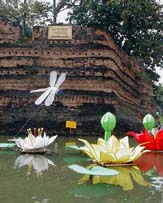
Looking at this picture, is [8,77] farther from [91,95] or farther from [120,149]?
[120,149]

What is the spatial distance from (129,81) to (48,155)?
10.1m

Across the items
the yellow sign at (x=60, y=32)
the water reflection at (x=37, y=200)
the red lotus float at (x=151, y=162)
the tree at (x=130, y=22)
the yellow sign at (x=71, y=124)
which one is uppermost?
the tree at (x=130, y=22)

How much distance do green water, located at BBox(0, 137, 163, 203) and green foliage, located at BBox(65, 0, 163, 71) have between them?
38.6ft

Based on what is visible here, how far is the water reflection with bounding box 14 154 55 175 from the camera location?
20.6 feet

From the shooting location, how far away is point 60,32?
14438 millimetres

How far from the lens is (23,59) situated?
14562 mm

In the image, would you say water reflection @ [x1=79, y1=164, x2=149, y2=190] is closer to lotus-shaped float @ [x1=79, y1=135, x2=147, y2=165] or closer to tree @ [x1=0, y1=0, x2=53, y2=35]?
lotus-shaped float @ [x1=79, y1=135, x2=147, y2=165]

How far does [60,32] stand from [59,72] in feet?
4.99

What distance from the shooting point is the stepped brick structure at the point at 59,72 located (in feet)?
46.3

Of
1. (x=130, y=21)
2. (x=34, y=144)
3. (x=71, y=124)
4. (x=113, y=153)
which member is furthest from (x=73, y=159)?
(x=130, y=21)

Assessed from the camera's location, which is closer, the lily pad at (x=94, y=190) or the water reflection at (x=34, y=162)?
the lily pad at (x=94, y=190)

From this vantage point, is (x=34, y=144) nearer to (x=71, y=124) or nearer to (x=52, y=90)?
(x=52, y=90)

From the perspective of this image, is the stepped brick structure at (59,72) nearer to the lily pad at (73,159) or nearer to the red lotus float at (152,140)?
the red lotus float at (152,140)

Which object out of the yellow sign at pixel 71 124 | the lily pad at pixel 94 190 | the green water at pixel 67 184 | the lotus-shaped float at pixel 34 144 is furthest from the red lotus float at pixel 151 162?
the yellow sign at pixel 71 124
